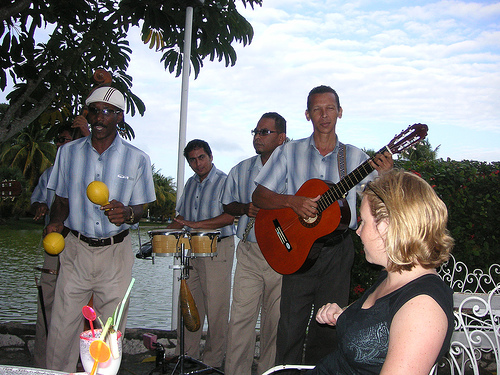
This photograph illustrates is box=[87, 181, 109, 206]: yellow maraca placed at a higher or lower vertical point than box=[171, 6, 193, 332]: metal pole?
lower

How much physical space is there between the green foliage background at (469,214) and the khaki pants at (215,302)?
1356 mm

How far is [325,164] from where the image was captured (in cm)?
351

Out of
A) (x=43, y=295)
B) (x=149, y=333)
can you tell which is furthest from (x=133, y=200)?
(x=149, y=333)

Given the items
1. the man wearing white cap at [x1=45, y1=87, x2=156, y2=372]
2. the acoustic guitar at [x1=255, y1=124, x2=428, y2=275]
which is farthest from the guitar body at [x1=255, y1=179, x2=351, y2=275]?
the man wearing white cap at [x1=45, y1=87, x2=156, y2=372]

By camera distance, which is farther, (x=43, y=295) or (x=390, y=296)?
(x=43, y=295)

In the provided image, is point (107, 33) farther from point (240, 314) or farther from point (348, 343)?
point (348, 343)

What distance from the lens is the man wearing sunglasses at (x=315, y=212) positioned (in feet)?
10.7

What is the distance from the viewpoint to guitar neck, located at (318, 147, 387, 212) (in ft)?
10.1

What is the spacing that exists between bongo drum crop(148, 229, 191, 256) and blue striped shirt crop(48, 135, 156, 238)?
651 millimetres

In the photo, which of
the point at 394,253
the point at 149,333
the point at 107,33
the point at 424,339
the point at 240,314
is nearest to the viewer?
the point at 424,339

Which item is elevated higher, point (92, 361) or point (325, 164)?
point (325, 164)

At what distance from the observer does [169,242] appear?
422 cm

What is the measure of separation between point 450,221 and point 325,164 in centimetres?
207

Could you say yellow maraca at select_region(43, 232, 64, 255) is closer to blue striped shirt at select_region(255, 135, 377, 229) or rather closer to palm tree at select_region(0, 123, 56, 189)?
blue striped shirt at select_region(255, 135, 377, 229)
